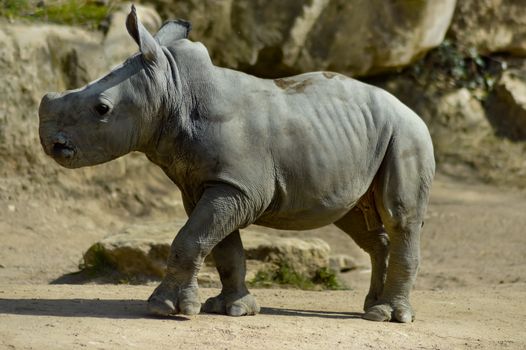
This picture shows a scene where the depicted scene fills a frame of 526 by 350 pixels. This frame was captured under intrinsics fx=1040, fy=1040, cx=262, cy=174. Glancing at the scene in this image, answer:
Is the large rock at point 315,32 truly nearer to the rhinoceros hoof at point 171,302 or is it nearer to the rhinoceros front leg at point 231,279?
the rhinoceros front leg at point 231,279

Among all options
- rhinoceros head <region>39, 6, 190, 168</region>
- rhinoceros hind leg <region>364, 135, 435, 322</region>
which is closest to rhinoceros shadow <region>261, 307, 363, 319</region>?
rhinoceros hind leg <region>364, 135, 435, 322</region>

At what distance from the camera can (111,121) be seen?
626 cm

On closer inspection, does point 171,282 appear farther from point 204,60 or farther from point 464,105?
point 464,105

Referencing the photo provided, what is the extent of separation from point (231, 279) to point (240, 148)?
35.1 inches

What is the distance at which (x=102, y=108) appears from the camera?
6.21m

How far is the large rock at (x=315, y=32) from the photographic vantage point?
13820 mm

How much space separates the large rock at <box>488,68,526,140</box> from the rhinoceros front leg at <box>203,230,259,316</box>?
1049 centimetres

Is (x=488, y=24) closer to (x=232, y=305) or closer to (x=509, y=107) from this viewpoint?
(x=509, y=107)

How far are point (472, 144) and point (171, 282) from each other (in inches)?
411

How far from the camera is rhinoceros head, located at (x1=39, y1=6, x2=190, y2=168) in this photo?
20.4 ft

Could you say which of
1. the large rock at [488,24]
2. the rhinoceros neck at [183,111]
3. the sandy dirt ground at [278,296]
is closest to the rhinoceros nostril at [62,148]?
the rhinoceros neck at [183,111]

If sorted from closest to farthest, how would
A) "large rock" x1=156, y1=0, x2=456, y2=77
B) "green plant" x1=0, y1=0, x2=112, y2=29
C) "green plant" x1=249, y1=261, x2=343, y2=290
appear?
1. "green plant" x1=249, y1=261, x2=343, y2=290
2. "green plant" x1=0, y1=0, x2=112, y2=29
3. "large rock" x1=156, y1=0, x2=456, y2=77

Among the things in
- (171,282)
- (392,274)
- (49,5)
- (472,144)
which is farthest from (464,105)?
(171,282)

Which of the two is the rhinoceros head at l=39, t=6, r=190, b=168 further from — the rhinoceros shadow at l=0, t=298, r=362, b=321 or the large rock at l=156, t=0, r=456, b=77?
the large rock at l=156, t=0, r=456, b=77
